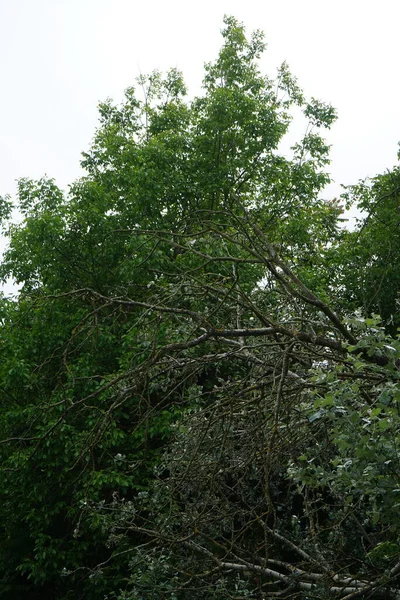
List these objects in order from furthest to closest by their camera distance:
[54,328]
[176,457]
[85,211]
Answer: [85,211], [54,328], [176,457]

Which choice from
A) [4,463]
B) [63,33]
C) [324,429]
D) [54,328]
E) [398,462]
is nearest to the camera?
[398,462]

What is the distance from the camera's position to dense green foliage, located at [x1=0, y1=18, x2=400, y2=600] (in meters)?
4.77

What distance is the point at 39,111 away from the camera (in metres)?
21.6

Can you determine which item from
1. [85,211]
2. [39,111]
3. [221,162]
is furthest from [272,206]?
[39,111]

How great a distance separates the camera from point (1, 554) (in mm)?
12977

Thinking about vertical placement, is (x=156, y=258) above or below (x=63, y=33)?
below

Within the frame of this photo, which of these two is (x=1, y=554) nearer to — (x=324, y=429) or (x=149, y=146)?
(x=149, y=146)

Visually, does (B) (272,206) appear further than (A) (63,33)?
No

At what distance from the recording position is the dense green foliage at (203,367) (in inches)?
188

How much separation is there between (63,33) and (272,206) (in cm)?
738

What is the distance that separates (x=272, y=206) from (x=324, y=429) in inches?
482

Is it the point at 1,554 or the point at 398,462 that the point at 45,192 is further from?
the point at 398,462

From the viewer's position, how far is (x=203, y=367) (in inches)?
212

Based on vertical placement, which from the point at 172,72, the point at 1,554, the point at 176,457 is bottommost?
the point at 176,457
